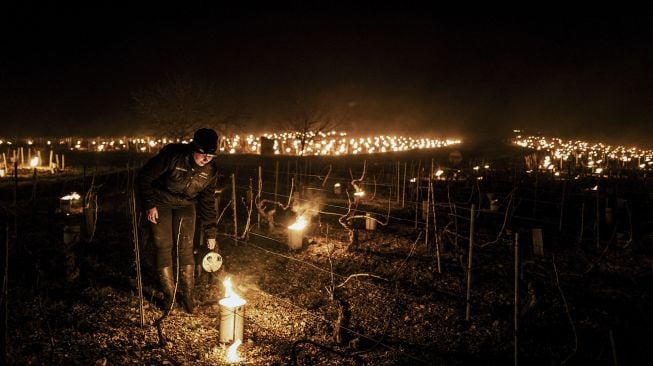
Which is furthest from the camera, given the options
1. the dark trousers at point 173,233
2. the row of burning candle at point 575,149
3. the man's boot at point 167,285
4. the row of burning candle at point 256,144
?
the row of burning candle at point 256,144

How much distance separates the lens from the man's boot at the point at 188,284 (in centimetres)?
456

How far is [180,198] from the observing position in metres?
4.40

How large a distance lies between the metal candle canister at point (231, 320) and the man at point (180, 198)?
0.79 metres

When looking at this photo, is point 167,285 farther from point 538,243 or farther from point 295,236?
point 538,243

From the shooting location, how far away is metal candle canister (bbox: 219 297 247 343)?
13.0 ft

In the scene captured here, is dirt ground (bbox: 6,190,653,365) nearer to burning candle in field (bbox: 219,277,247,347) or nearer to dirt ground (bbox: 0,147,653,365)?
dirt ground (bbox: 0,147,653,365)

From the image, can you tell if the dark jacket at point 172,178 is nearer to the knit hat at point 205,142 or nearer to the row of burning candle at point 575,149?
the knit hat at point 205,142

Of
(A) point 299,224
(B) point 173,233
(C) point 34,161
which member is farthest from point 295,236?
(C) point 34,161

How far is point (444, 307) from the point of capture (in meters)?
5.01

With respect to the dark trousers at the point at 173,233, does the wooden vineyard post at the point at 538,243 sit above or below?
Result: below

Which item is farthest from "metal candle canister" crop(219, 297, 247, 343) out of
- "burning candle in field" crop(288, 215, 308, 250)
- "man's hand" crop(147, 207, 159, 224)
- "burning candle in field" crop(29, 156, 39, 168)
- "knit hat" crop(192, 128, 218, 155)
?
"burning candle in field" crop(29, 156, 39, 168)

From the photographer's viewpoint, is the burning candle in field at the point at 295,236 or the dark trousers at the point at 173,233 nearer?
the dark trousers at the point at 173,233

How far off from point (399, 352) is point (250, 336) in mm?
1569

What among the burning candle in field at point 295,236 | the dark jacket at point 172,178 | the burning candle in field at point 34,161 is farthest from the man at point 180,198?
the burning candle in field at point 34,161
